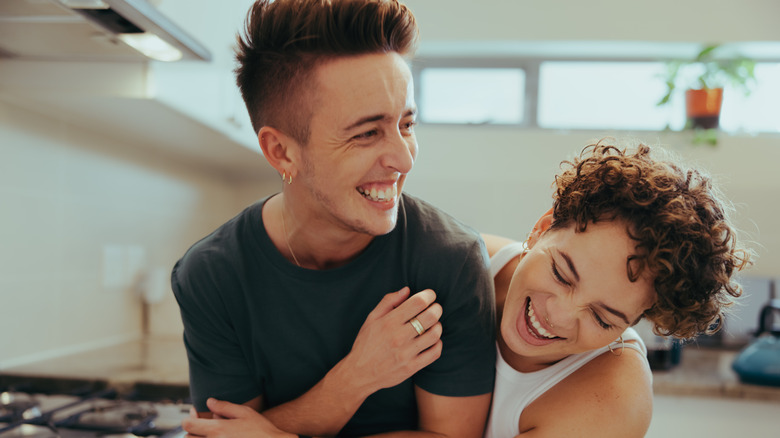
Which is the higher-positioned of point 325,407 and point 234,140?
point 234,140

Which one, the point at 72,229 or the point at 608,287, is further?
the point at 72,229

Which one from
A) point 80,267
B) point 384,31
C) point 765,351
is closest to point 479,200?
point 765,351

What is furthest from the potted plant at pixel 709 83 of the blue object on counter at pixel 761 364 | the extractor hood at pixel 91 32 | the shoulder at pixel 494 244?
the extractor hood at pixel 91 32

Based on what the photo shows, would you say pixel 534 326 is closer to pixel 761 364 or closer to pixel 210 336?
pixel 210 336

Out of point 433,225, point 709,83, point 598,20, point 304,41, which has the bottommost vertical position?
point 433,225

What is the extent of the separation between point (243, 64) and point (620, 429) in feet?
3.04

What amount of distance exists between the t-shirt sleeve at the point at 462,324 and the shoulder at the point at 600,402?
5.0 inches

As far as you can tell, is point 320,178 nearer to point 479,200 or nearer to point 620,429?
point 620,429

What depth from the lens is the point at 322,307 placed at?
3.63ft

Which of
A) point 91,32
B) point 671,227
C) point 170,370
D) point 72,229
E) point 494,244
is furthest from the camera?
point 72,229

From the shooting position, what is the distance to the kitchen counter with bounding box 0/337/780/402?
1.67 metres

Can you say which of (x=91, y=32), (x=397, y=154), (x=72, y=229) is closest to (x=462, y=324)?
(x=397, y=154)

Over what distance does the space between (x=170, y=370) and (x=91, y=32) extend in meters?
1.02

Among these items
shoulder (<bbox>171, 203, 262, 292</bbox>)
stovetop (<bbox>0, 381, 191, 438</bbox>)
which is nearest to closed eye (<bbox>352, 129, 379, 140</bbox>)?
shoulder (<bbox>171, 203, 262, 292</bbox>)
